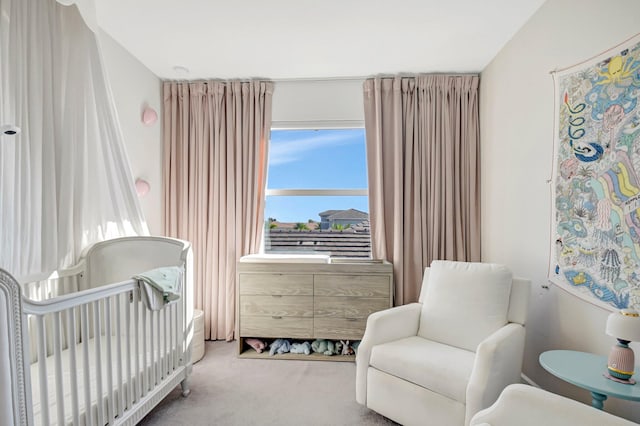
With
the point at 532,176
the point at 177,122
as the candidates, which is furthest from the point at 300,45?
the point at 532,176

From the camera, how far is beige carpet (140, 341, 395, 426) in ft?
6.30

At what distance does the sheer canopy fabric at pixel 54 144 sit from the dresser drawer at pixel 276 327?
126cm

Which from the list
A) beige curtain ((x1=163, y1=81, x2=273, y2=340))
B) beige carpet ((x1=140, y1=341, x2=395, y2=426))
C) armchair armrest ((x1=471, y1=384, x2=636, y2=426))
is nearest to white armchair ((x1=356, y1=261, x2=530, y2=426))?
beige carpet ((x1=140, y1=341, x2=395, y2=426))

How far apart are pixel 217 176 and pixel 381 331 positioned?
6.48 feet

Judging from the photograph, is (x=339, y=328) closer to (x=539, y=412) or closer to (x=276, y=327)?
(x=276, y=327)

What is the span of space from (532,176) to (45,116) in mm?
2871

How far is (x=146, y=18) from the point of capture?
211 cm

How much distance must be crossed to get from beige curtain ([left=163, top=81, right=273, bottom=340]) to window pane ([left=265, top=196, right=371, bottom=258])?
0.79 ft

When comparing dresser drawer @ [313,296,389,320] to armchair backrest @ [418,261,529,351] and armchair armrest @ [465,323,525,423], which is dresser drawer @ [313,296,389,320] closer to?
armchair backrest @ [418,261,529,351]

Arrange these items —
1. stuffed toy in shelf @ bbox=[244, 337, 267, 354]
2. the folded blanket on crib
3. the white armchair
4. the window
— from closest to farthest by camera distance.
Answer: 1. the white armchair
2. the folded blanket on crib
3. stuffed toy in shelf @ bbox=[244, 337, 267, 354]
4. the window

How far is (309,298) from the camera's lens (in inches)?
108

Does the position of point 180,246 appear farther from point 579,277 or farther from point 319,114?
point 579,277

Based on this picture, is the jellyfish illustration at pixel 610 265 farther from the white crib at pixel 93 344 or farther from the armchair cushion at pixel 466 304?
the white crib at pixel 93 344

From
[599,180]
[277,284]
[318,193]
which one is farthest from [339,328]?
[599,180]
